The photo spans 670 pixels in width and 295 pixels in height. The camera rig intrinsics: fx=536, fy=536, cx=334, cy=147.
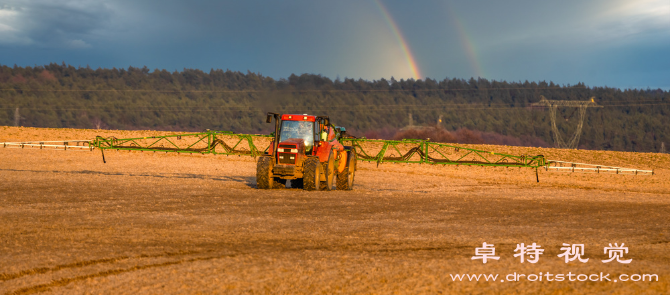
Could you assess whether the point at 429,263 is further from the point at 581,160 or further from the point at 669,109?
the point at 669,109

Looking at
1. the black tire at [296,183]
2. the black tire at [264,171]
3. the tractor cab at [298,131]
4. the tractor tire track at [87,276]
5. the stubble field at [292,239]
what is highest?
the tractor cab at [298,131]

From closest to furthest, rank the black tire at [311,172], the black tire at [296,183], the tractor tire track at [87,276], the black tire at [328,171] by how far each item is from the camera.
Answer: the tractor tire track at [87,276]
the black tire at [311,172]
the black tire at [328,171]
the black tire at [296,183]

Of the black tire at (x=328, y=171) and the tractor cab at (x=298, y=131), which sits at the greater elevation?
the tractor cab at (x=298, y=131)

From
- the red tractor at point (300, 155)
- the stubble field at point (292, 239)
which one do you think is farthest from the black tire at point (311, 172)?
the stubble field at point (292, 239)

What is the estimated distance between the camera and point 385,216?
13.5m

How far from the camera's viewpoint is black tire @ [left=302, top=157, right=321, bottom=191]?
18.8m

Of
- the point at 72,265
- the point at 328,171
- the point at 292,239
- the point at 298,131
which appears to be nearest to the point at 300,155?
the point at 298,131

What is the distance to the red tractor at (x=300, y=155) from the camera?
61.8 feet

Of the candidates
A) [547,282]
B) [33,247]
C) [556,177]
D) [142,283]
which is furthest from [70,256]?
[556,177]

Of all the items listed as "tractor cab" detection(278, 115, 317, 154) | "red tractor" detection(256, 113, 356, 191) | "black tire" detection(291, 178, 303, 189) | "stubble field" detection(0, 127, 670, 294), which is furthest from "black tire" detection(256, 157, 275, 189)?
"black tire" detection(291, 178, 303, 189)

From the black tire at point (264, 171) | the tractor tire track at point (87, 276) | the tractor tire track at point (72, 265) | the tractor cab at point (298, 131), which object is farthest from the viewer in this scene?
the tractor cab at point (298, 131)

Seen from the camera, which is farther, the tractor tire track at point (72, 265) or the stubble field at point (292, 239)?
the tractor tire track at point (72, 265)

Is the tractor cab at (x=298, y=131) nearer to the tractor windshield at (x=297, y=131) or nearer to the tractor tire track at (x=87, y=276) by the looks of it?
the tractor windshield at (x=297, y=131)

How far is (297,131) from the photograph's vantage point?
1969 cm
